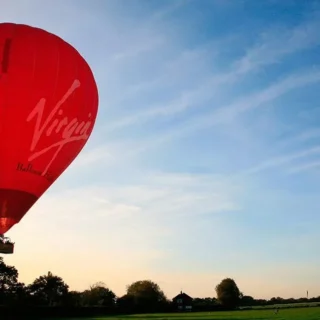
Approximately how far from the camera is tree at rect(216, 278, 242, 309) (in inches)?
5305

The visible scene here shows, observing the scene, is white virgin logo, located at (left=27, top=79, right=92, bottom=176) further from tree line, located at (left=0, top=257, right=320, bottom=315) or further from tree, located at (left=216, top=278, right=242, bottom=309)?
tree, located at (left=216, top=278, right=242, bottom=309)

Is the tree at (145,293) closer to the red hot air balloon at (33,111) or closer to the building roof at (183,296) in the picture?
the building roof at (183,296)

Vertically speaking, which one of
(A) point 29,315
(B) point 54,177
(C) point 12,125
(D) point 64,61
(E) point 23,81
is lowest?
(A) point 29,315

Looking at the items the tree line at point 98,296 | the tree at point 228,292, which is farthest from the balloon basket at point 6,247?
the tree at point 228,292

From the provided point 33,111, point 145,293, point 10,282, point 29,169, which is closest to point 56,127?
point 33,111

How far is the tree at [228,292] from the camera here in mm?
134750

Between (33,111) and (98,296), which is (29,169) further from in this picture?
(98,296)

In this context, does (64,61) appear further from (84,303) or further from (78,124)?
(84,303)

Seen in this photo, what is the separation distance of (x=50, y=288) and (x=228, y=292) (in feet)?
163

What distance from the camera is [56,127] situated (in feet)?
55.4

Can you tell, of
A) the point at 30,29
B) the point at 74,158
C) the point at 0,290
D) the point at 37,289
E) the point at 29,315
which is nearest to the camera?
the point at 30,29

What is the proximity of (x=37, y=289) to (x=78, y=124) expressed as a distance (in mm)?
99142

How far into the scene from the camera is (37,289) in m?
110

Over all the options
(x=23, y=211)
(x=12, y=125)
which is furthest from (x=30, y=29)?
(x=23, y=211)
